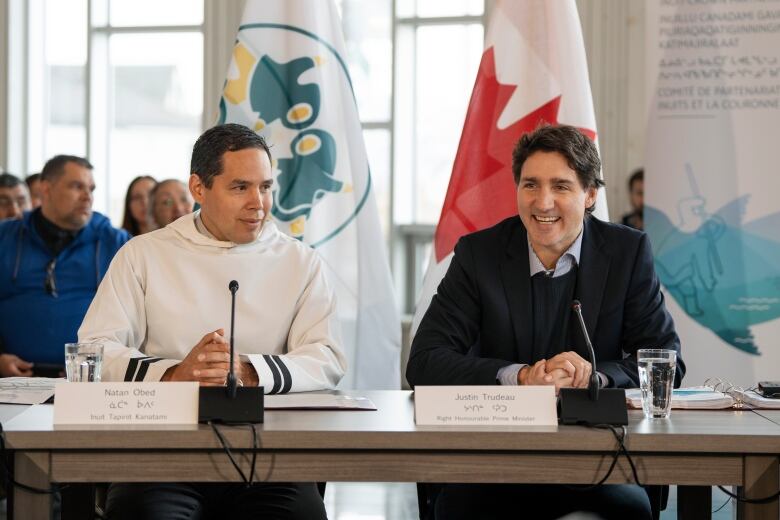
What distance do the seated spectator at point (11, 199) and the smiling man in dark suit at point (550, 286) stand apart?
3.91m

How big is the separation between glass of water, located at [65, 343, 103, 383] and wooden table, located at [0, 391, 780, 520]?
0.85ft

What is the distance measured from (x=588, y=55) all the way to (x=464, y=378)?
440 centimetres

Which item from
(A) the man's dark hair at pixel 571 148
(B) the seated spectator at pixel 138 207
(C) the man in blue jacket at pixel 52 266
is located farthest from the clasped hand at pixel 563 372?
(B) the seated spectator at pixel 138 207

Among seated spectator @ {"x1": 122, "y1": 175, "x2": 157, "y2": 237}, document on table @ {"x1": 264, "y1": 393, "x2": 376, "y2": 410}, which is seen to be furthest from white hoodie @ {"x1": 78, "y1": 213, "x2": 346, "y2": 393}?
seated spectator @ {"x1": 122, "y1": 175, "x2": 157, "y2": 237}

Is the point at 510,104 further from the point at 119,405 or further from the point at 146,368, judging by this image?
the point at 119,405

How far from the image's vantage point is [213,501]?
2189 millimetres

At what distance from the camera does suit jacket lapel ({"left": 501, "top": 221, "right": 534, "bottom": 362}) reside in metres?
2.41

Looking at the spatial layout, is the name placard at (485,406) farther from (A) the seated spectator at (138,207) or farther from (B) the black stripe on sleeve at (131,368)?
(A) the seated spectator at (138,207)

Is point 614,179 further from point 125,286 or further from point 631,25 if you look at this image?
point 125,286

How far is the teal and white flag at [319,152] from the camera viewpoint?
3.92 metres

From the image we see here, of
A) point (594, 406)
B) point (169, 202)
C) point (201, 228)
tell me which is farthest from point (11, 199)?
point (594, 406)

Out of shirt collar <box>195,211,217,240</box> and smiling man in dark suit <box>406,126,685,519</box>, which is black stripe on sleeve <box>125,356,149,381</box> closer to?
shirt collar <box>195,211,217,240</box>

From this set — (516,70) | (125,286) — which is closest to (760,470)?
(125,286)

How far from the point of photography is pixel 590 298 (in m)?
2.39
